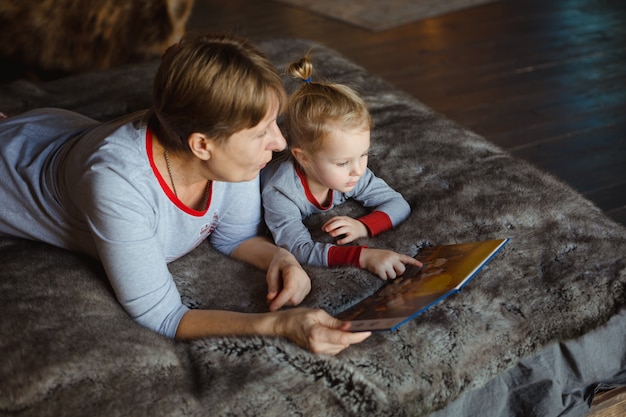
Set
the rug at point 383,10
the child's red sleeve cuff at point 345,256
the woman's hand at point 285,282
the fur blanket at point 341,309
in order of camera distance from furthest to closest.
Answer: the rug at point 383,10, the child's red sleeve cuff at point 345,256, the woman's hand at point 285,282, the fur blanket at point 341,309

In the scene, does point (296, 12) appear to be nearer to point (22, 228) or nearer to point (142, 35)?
point (142, 35)

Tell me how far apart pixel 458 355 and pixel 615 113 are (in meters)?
2.02

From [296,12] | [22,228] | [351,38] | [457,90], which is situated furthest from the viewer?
[296,12]

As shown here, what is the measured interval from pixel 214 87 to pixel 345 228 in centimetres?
52

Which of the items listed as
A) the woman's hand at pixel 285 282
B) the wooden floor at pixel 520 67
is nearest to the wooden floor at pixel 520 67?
the wooden floor at pixel 520 67

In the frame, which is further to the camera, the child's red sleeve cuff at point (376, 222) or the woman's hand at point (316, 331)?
the child's red sleeve cuff at point (376, 222)

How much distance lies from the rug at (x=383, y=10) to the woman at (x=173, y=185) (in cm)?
308

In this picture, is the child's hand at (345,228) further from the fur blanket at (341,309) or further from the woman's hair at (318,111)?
the woman's hair at (318,111)

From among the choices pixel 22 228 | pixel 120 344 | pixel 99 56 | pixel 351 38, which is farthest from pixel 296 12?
pixel 120 344

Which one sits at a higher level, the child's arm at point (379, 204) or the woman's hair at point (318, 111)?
the woman's hair at point (318, 111)

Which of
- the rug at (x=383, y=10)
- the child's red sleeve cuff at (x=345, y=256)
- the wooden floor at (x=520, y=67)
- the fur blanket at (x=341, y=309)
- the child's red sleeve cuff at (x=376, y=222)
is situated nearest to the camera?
the fur blanket at (x=341, y=309)

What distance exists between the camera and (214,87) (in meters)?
1.29

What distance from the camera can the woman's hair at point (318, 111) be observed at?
1621 millimetres

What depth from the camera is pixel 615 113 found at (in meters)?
2.99
